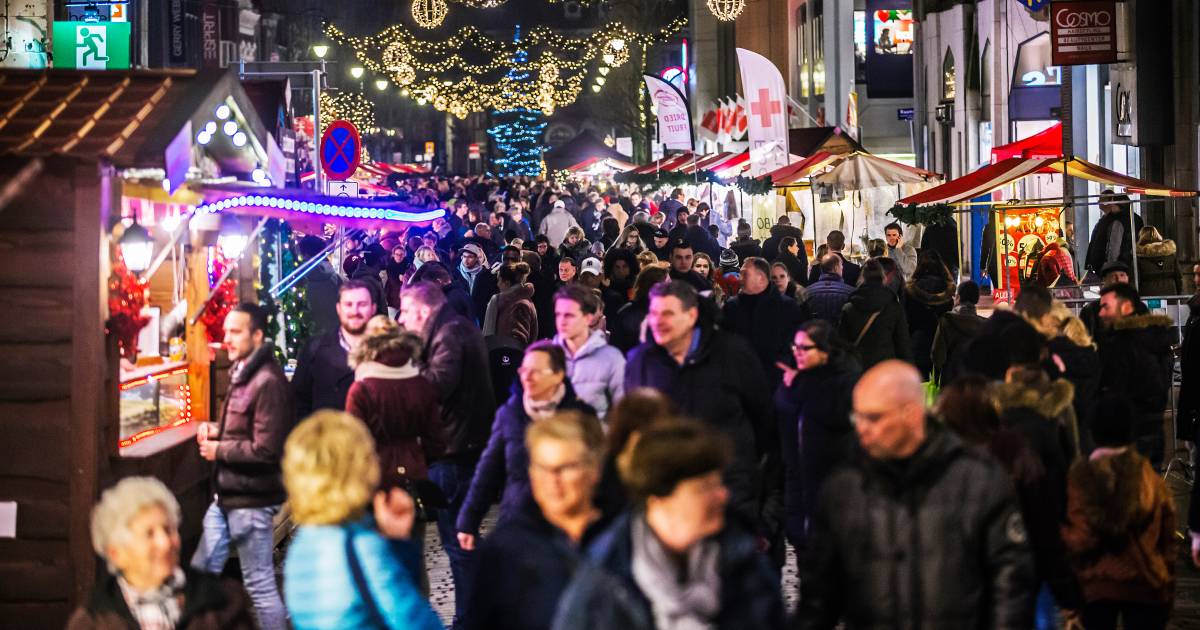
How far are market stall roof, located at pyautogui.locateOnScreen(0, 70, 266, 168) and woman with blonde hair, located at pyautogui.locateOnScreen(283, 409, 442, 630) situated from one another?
3.20 m

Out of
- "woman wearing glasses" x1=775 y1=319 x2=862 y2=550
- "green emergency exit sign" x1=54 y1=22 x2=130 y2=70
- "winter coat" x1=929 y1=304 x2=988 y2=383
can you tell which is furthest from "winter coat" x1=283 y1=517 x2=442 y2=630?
"green emergency exit sign" x1=54 y1=22 x2=130 y2=70

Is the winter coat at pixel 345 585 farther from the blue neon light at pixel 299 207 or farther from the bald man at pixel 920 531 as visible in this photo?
the blue neon light at pixel 299 207

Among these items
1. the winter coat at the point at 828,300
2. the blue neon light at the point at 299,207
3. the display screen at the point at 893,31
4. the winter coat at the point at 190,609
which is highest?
the display screen at the point at 893,31

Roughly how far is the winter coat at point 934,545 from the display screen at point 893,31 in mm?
41620

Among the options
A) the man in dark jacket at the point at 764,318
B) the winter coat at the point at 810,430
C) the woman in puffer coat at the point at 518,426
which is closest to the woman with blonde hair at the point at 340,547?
the woman in puffer coat at the point at 518,426

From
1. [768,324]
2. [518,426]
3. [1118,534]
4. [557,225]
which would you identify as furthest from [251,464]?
[557,225]

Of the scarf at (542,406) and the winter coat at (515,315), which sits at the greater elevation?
the winter coat at (515,315)

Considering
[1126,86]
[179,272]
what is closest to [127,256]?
[179,272]

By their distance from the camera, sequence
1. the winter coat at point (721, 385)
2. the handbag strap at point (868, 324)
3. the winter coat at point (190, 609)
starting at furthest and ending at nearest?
1. the handbag strap at point (868, 324)
2. the winter coat at point (721, 385)
3. the winter coat at point (190, 609)

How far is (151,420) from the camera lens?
32.3 ft

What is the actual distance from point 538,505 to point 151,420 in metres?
5.31

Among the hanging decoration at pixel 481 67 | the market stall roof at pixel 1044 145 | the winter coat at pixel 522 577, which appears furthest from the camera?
the hanging decoration at pixel 481 67

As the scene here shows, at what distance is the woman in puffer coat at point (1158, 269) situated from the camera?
683 inches

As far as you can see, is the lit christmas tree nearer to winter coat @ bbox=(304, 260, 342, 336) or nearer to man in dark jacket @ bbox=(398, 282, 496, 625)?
winter coat @ bbox=(304, 260, 342, 336)
